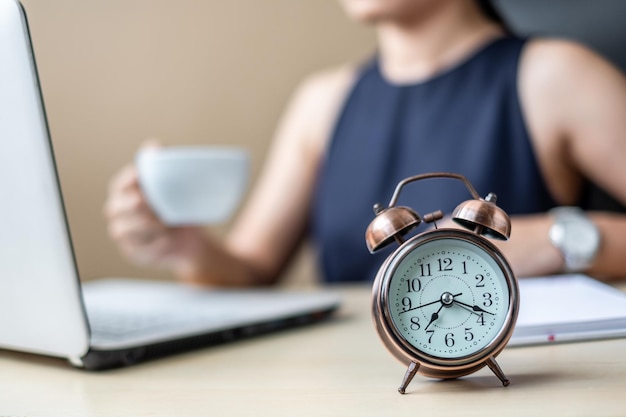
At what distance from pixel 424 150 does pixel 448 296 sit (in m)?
1.03

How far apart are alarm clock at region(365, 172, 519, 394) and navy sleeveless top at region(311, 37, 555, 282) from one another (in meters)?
0.88

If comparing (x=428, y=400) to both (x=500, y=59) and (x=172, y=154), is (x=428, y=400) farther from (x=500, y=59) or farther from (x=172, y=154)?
(x=500, y=59)

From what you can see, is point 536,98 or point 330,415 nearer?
point 330,415

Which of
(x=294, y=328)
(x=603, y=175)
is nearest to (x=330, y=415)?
(x=294, y=328)

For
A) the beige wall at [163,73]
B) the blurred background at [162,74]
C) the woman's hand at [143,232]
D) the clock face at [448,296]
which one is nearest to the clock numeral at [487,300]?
the clock face at [448,296]

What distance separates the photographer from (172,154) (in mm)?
1071

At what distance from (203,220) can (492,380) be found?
613 mm

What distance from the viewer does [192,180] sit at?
42.7 inches

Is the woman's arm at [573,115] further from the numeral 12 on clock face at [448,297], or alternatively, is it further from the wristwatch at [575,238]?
the numeral 12 on clock face at [448,297]

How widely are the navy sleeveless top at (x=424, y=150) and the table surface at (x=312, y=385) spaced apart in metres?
0.77

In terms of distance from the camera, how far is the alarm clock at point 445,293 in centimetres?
64

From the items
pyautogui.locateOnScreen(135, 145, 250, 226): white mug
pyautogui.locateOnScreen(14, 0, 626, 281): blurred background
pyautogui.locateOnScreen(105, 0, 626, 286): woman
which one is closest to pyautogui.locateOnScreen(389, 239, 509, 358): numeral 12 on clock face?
pyautogui.locateOnScreen(135, 145, 250, 226): white mug

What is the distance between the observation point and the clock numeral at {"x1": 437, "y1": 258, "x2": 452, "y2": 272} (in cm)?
66

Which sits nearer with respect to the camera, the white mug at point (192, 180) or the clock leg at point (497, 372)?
the clock leg at point (497, 372)
